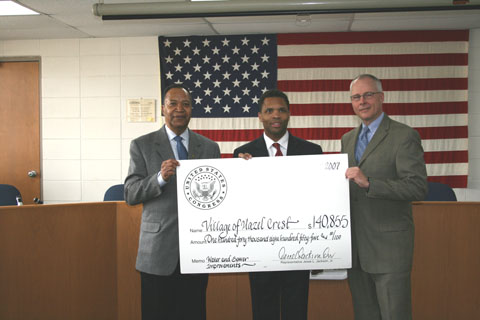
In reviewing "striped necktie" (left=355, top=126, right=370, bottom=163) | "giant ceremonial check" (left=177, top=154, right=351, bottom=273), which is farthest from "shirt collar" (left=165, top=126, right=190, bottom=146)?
"striped necktie" (left=355, top=126, right=370, bottom=163)

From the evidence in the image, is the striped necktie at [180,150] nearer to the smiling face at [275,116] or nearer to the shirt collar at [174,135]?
the shirt collar at [174,135]

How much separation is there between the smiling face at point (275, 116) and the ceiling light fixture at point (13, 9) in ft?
12.1

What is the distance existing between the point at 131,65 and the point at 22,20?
59.2 inches

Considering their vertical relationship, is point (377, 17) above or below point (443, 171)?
above

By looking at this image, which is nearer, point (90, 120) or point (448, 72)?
point (448, 72)

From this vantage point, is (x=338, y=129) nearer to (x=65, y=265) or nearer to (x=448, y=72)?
(x=448, y=72)

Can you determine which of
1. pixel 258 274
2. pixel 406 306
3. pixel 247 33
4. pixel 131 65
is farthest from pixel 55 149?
pixel 406 306

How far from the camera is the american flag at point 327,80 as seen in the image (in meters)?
5.40

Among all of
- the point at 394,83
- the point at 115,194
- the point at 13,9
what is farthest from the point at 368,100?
the point at 13,9

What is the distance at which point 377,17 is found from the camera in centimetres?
488

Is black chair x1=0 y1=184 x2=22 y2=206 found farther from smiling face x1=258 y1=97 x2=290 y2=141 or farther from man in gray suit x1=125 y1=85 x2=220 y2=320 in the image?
smiling face x1=258 y1=97 x2=290 y2=141

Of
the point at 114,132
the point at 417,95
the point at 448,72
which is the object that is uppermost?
the point at 448,72

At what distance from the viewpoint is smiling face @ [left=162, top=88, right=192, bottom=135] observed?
229cm

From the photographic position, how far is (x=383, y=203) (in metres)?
2.15
